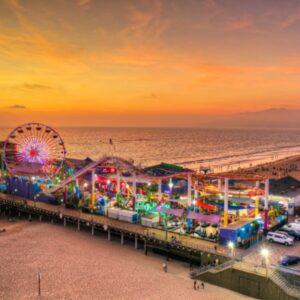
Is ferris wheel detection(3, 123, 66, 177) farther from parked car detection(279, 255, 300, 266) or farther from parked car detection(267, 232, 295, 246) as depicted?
parked car detection(279, 255, 300, 266)

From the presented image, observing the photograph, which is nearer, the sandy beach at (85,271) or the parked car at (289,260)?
the sandy beach at (85,271)

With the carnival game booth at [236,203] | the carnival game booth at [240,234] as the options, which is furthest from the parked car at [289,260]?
the carnival game booth at [236,203]

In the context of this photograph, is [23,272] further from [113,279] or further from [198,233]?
[198,233]

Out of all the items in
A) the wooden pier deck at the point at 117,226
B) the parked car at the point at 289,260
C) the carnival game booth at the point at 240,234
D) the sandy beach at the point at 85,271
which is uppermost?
the carnival game booth at the point at 240,234

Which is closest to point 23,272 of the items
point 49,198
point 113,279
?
point 113,279

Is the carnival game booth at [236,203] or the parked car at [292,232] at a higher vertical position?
the carnival game booth at [236,203]

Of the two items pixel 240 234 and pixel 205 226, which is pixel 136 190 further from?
pixel 240 234

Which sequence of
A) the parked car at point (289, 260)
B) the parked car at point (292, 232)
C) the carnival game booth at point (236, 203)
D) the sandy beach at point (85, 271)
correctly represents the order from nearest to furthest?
the sandy beach at point (85, 271) < the parked car at point (289, 260) < the carnival game booth at point (236, 203) < the parked car at point (292, 232)

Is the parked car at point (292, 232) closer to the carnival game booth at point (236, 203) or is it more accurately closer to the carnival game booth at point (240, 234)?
the carnival game booth at point (236, 203)
